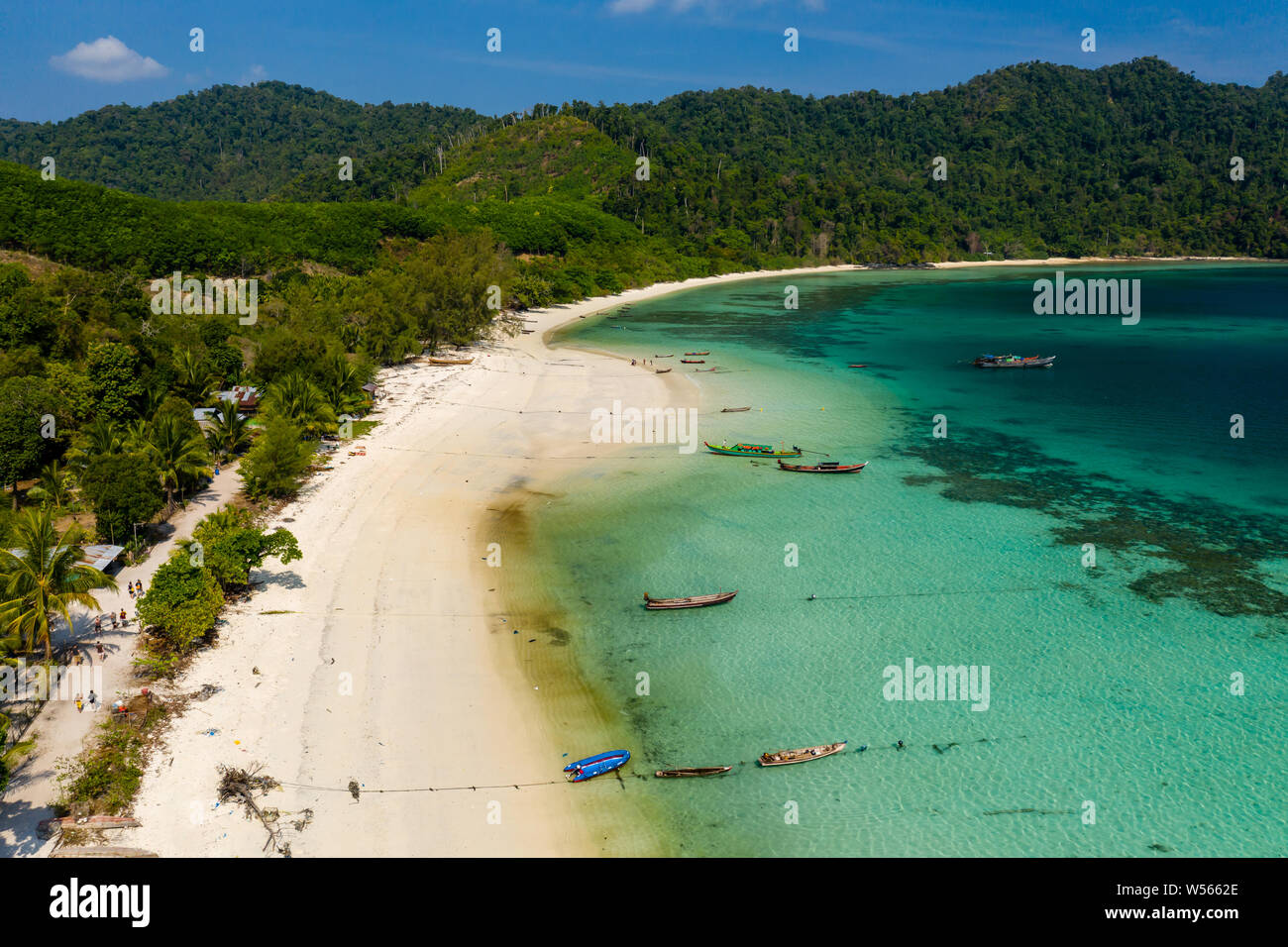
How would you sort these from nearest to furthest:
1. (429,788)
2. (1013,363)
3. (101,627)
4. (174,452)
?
(429,788), (101,627), (174,452), (1013,363)

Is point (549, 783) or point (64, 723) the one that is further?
point (64, 723)

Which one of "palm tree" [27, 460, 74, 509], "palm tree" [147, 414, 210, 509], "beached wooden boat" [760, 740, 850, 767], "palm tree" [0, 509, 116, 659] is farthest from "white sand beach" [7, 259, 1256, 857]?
"palm tree" [27, 460, 74, 509]

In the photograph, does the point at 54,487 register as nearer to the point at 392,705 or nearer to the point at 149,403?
the point at 149,403

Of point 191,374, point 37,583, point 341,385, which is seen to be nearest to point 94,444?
point 191,374

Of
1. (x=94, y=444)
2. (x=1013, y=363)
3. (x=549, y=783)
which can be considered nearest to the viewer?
(x=549, y=783)

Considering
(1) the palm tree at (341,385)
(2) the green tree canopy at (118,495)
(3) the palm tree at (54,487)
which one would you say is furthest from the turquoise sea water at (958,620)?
(3) the palm tree at (54,487)

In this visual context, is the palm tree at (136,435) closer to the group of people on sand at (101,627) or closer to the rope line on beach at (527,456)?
the group of people on sand at (101,627)

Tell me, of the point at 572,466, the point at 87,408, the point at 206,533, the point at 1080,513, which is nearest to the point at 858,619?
the point at 1080,513

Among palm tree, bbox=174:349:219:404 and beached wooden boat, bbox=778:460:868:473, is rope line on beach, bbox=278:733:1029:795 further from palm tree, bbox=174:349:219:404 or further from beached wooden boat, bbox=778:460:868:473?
palm tree, bbox=174:349:219:404
